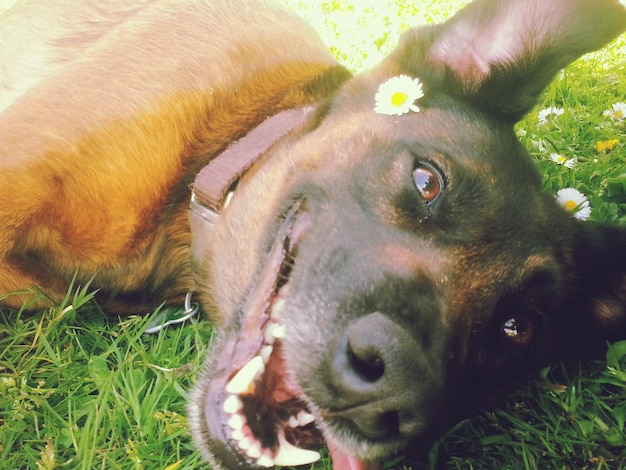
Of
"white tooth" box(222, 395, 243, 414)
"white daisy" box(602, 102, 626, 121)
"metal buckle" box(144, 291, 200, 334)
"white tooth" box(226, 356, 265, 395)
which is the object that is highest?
"white tooth" box(226, 356, 265, 395)

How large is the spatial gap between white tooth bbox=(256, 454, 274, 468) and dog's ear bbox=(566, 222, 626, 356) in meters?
1.52

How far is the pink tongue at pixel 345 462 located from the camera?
7.50ft

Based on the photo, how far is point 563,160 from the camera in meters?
4.23

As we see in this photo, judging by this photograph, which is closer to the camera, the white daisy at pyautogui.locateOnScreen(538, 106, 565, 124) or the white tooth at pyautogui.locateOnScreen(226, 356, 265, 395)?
the white tooth at pyautogui.locateOnScreen(226, 356, 265, 395)

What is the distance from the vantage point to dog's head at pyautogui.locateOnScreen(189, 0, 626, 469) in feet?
6.79

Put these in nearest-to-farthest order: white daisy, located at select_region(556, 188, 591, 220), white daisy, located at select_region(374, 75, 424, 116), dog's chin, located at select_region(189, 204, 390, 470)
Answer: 1. dog's chin, located at select_region(189, 204, 390, 470)
2. white daisy, located at select_region(374, 75, 424, 116)
3. white daisy, located at select_region(556, 188, 591, 220)

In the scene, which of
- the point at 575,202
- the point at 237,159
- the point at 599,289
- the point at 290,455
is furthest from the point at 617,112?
A: the point at 290,455

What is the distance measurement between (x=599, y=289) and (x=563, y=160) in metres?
1.46

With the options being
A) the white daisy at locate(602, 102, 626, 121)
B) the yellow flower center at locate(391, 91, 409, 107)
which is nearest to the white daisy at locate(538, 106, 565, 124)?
the white daisy at locate(602, 102, 626, 121)

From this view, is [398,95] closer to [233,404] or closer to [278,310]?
[278,310]

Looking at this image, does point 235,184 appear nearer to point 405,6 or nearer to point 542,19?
point 542,19

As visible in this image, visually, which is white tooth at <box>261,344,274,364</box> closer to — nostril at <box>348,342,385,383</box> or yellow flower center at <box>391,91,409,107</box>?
nostril at <box>348,342,385,383</box>

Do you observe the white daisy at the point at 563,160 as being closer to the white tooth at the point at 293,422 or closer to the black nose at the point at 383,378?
the black nose at the point at 383,378

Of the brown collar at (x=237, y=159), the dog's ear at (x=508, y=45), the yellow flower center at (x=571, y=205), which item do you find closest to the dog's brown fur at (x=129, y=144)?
the brown collar at (x=237, y=159)
